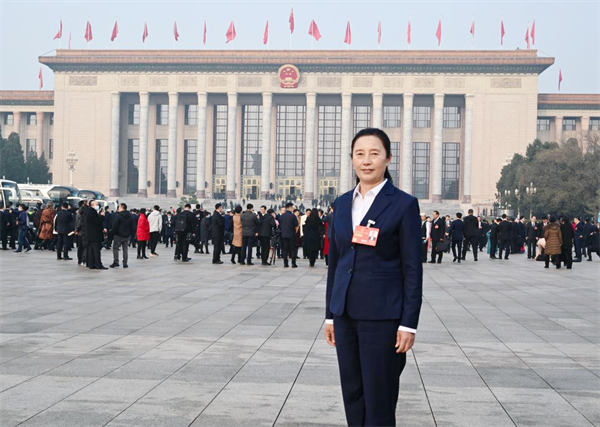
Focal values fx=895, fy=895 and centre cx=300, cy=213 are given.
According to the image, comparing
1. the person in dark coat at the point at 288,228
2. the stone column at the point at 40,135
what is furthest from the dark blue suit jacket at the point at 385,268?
the stone column at the point at 40,135

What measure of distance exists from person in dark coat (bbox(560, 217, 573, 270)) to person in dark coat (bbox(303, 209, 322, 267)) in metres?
7.05

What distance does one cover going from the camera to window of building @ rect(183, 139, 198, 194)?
93456mm

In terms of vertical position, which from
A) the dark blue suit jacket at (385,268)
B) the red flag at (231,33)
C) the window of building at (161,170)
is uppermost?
the red flag at (231,33)

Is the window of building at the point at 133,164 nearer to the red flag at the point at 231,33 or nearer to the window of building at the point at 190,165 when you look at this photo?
the window of building at the point at 190,165

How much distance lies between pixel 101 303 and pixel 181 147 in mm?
80276

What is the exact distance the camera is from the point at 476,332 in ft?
36.8

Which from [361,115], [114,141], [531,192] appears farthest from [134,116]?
[531,192]

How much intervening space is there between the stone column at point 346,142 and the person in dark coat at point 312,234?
6186cm

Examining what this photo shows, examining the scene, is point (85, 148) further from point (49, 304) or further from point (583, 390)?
point (583, 390)

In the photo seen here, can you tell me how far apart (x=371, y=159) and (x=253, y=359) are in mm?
4463

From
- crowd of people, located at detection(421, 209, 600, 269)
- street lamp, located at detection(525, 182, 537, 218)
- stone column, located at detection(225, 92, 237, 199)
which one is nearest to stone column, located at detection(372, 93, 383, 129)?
stone column, located at detection(225, 92, 237, 199)

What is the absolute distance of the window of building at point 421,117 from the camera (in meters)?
92.2

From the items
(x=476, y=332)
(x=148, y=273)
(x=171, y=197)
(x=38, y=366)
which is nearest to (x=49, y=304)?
(x=38, y=366)

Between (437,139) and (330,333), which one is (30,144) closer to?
(437,139)
